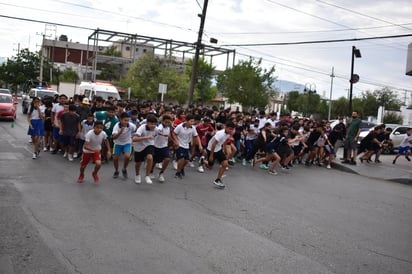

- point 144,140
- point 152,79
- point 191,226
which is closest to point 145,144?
point 144,140

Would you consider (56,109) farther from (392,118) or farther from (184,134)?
(392,118)

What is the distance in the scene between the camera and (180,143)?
10422mm

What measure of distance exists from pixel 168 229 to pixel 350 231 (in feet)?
9.70

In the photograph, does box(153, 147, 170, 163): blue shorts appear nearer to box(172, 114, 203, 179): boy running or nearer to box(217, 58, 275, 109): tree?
box(172, 114, 203, 179): boy running

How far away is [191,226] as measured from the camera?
6453mm

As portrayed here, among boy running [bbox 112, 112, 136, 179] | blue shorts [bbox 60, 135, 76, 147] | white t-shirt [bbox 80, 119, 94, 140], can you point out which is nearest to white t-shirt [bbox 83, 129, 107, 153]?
boy running [bbox 112, 112, 136, 179]

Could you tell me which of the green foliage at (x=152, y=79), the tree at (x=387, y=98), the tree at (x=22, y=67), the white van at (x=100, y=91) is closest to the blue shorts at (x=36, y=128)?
the white van at (x=100, y=91)

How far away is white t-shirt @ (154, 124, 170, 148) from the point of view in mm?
9758

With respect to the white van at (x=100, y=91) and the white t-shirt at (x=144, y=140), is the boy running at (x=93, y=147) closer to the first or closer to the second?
the white t-shirt at (x=144, y=140)

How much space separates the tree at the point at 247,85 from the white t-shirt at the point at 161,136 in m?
29.4

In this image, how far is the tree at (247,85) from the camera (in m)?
38.8

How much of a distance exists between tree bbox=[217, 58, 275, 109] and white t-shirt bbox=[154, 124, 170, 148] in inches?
1159

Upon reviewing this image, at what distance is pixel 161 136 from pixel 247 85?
2981 cm

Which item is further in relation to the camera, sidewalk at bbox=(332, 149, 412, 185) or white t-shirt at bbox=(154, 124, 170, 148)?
sidewalk at bbox=(332, 149, 412, 185)
